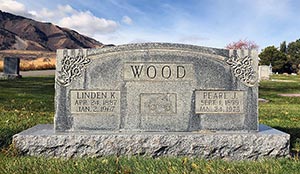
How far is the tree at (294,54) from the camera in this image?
235 feet

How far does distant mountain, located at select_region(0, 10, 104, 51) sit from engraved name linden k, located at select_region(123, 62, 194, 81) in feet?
211

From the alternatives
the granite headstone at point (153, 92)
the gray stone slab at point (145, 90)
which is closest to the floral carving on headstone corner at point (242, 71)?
the granite headstone at point (153, 92)

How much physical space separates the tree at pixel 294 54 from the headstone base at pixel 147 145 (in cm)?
7095

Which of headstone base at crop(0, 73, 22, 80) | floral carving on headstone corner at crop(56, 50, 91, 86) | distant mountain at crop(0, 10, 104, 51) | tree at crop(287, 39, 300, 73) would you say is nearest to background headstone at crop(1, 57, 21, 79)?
headstone base at crop(0, 73, 22, 80)

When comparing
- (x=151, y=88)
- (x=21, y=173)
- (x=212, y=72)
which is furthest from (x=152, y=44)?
(x=21, y=173)

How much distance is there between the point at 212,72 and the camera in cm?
455

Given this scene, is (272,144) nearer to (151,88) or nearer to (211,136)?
(211,136)

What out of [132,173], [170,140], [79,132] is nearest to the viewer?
[132,173]

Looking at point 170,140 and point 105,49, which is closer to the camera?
point 170,140

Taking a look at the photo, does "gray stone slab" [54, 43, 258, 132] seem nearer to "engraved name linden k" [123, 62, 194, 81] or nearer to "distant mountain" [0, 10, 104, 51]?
"engraved name linden k" [123, 62, 194, 81]

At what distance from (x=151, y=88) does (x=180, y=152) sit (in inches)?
36.7

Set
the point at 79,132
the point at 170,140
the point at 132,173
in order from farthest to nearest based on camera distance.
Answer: the point at 79,132 → the point at 170,140 → the point at 132,173

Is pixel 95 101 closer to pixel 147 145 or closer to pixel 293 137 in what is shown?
pixel 147 145

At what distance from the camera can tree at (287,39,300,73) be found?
235ft
